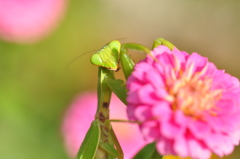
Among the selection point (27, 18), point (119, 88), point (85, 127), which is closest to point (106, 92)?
point (119, 88)

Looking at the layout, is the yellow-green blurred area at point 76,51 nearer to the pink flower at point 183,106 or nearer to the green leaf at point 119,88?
the green leaf at point 119,88

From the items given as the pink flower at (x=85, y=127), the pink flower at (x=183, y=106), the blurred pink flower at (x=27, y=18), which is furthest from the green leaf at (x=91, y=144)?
the blurred pink flower at (x=27, y=18)

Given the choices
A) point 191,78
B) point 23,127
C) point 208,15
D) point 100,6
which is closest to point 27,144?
point 23,127

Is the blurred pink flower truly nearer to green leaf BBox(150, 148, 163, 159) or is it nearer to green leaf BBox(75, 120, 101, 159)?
green leaf BBox(75, 120, 101, 159)

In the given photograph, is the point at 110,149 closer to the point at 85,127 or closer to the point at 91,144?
the point at 91,144

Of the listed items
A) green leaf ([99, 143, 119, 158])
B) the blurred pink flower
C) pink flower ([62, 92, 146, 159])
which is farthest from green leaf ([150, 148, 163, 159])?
the blurred pink flower
